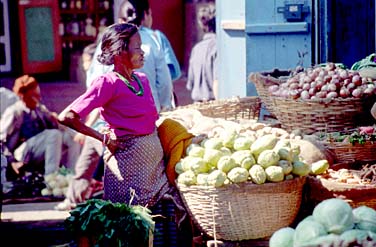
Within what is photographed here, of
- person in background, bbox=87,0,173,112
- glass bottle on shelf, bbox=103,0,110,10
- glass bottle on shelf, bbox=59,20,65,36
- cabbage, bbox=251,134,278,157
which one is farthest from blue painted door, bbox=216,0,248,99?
glass bottle on shelf, bbox=103,0,110,10

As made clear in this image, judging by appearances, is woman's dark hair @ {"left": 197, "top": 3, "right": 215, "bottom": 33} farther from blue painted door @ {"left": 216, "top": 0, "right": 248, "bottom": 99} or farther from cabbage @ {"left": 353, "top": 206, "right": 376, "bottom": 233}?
cabbage @ {"left": 353, "top": 206, "right": 376, "bottom": 233}

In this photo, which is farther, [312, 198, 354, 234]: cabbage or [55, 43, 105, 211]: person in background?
[55, 43, 105, 211]: person in background

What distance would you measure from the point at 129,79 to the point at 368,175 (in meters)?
1.60

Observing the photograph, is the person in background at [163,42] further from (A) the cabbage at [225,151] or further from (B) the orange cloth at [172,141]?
(A) the cabbage at [225,151]

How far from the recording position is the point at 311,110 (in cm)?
643

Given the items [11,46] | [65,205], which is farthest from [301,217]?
[11,46]

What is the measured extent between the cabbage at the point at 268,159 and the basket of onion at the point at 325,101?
800 mm

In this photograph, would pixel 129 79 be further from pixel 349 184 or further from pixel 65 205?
pixel 65 205

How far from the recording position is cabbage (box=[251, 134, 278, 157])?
5809 mm

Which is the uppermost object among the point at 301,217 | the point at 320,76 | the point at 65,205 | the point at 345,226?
the point at 320,76

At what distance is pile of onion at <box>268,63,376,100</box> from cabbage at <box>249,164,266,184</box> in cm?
95

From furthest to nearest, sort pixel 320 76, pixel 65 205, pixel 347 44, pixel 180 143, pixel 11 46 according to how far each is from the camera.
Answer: pixel 11 46
pixel 65 205
pixel 347 44
pixel 320 76
pixel 180 143

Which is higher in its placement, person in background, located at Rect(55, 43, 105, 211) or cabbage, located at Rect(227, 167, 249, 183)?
cabbage, located at Rect(227, 167, 249, 183)

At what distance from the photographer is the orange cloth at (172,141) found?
20.0 feet
